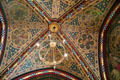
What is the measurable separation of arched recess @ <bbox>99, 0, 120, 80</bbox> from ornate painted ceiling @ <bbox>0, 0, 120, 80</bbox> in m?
0.06

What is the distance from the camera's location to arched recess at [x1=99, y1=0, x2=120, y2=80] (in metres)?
7.62

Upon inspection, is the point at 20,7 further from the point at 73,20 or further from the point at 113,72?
the point at 113,72

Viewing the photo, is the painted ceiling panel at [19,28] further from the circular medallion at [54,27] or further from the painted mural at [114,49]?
the painted mural at [114,49]

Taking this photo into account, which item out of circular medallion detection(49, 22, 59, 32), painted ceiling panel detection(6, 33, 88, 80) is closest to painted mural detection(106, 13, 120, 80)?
painted ceiling panel detection(6, 33, 88, 80)

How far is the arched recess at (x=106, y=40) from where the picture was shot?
7.62m

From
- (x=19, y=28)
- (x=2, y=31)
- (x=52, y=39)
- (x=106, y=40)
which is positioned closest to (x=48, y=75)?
(x=52, y=39)

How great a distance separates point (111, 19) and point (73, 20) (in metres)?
2.42

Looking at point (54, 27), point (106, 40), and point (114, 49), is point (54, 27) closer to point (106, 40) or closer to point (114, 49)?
point (106, 40)

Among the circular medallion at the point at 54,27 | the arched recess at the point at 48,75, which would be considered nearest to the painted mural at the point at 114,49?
the arched recess at the point at 48,75

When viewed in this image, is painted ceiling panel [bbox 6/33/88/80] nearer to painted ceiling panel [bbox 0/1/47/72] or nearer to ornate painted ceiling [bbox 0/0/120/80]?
ornate painted ceiling [bbox 0/0/120/80]

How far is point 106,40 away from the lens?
335 inches

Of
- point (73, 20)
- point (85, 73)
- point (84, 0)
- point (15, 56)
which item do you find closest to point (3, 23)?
point (15, 56)

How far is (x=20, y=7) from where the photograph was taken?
844 centimetres

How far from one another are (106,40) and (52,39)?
3.62 metres
